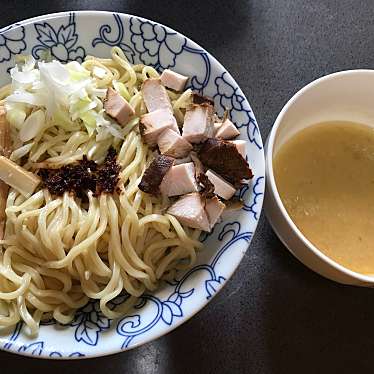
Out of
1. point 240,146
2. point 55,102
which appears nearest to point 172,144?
point 240,146

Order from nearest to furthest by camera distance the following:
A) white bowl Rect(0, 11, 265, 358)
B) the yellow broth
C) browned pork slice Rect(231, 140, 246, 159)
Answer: white bowl Rect(0, 11, 265, 358), browned pork slice Rect(231, 140, 246, 159), the yellow broth

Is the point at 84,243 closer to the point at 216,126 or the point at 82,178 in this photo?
the point at 82,178

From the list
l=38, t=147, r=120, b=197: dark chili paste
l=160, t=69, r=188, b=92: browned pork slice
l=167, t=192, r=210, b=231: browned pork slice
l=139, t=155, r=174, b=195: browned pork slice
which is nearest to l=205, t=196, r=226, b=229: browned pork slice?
l=167, t=192, r=210, b=231: browned pork slice

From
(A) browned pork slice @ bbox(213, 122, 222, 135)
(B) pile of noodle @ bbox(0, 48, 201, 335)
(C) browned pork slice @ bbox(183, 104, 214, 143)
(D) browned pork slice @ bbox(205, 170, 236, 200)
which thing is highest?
(C) browned pork slice @ bbox(183, 104, 214, 143)

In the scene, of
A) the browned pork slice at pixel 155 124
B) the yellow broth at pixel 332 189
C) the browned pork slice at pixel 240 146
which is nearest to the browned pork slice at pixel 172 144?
the browned pork slice at pixel 155 124

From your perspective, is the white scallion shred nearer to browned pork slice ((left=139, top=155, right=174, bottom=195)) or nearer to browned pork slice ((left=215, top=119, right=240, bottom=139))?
browned pork slice ((left=139, top=155, right=174, bottom=195))

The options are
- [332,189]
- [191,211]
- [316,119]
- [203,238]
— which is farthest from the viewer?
[316,119]
